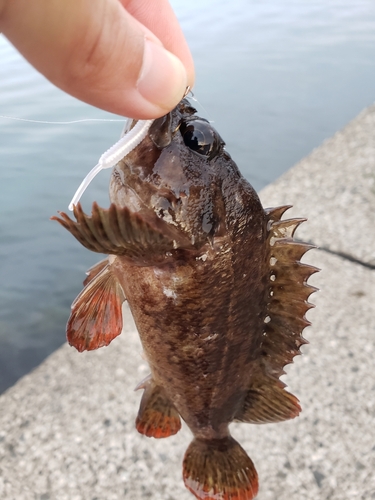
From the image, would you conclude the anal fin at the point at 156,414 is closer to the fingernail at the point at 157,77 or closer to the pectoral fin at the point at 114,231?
the pectoral fin at the point at 114,231

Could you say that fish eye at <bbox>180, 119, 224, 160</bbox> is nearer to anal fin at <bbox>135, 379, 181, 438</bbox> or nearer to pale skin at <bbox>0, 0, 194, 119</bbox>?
pale skin at <bbox>0, 0, 194, 119</bbox>

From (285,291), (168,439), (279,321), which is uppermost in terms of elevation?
(285,291)

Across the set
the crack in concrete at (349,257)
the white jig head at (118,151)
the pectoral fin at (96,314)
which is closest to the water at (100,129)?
the crack in concrete at (349,257)

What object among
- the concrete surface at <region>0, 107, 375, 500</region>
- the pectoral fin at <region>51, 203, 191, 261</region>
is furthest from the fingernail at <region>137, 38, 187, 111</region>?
the concrete surface at <region>0, 107, 375, 500</region>

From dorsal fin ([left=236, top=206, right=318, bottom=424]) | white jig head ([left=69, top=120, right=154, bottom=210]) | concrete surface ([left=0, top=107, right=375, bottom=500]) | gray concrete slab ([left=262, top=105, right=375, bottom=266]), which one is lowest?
gray concrete slab ([left=262, top=105, right=375, bottom=266])

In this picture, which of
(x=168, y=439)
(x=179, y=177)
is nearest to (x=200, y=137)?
(x=179, y=177)

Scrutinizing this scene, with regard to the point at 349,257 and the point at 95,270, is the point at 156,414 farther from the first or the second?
the point at 349,257
